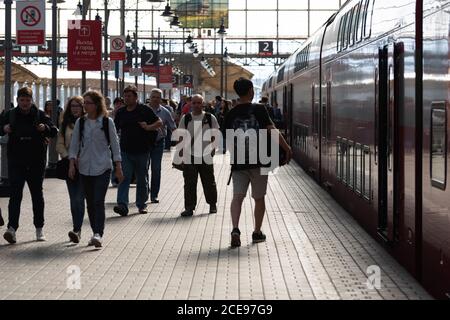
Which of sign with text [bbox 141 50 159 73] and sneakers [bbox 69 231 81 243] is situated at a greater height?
sign with text [bbox 141 50 159 73]

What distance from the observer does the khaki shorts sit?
13.8m

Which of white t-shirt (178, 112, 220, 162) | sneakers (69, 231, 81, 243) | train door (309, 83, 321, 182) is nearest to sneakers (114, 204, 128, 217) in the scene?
white t-shirt (178, 112, 220, 162)

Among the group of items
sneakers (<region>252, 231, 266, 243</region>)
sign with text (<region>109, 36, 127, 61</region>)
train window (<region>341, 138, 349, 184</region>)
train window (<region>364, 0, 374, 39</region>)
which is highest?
sign with text (<region>109, 36, 127, 61</region>)

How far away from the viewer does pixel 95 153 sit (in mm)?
13742

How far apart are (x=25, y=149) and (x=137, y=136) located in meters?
4.08

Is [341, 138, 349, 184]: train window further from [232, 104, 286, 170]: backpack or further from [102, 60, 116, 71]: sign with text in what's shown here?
[102, 60, 116, 71]: sign with text

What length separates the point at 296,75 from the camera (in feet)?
100

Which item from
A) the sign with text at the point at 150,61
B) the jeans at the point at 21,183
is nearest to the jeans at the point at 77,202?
the jeans at the point at 21,183

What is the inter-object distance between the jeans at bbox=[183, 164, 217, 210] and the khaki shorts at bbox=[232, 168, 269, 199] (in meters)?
3.66

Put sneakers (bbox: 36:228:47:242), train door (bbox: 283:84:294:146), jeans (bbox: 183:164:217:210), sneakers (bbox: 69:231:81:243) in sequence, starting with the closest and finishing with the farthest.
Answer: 1. sneakers (bbox: 69:231:81:243)
2. sneakers (bbox: 36:228:47:242)
3. jeans (bbox: 183:164:217:210)
4. train door (bbox: 283:84:294:146)

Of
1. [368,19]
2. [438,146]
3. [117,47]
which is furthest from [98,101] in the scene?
[117,47]

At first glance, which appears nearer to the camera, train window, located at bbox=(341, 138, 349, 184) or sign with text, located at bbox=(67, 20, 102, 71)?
train window, located at bbox=(341, 138, 349, 184)

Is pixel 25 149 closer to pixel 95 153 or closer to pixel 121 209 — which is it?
pixel 95 153

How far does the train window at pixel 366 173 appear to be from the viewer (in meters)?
14.1
